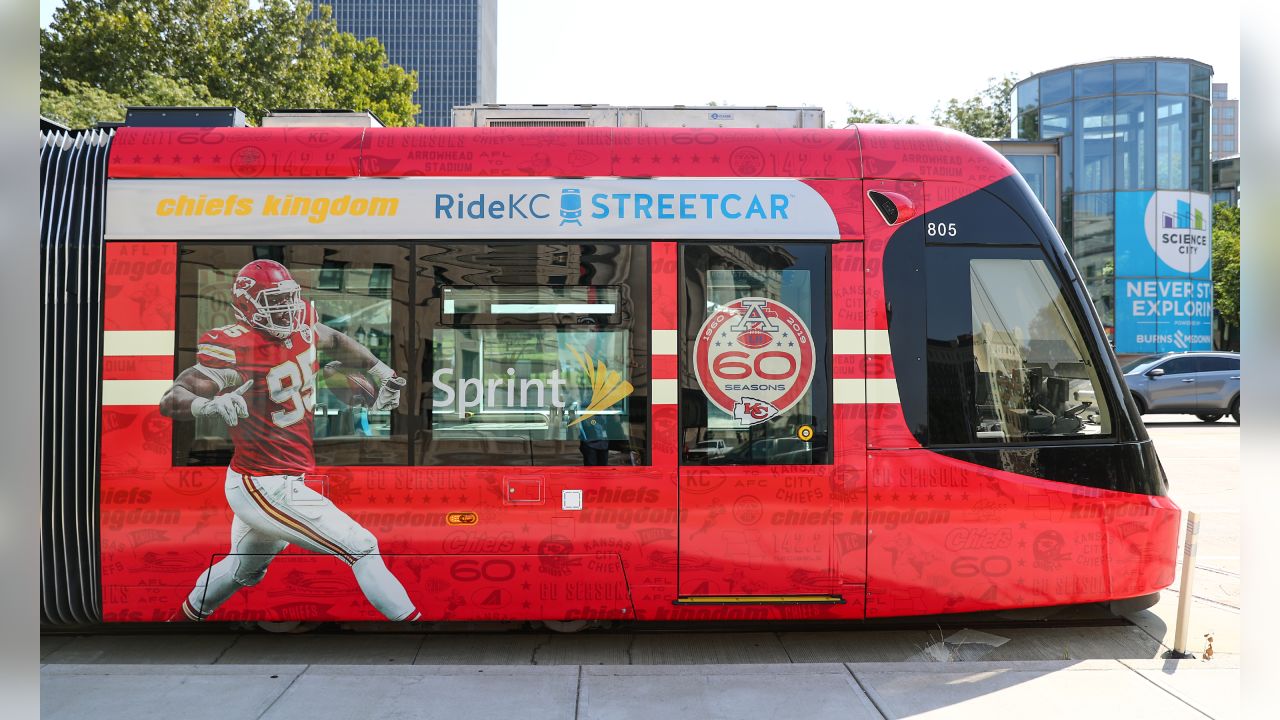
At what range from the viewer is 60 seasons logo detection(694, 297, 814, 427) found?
5062 millimetres

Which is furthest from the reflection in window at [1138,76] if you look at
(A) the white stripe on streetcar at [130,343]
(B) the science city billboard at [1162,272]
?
(A) the white stripe on streetcar at [130,343]

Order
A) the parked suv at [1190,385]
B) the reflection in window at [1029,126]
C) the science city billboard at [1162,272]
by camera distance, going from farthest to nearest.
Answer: the reflection in window at [1029,126]
the science city billboard at [1162,272]
the parked suv at [1190,385]

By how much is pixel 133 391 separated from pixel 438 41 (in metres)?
114

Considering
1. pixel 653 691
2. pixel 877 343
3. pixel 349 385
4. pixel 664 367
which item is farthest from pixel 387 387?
pixel 877 343

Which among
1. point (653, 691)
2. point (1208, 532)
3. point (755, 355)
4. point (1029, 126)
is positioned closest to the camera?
point (653, 691)

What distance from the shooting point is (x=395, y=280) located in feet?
16.7

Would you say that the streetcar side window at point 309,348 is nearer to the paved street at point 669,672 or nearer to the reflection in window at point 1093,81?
the paved street at point 669,672

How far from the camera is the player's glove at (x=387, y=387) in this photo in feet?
16.5

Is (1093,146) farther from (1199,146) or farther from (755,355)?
(755,355)

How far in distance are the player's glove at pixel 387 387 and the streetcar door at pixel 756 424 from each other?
1.65m

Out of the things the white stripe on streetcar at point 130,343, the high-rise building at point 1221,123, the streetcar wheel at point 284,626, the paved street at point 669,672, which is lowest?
the paved street at point 669,672

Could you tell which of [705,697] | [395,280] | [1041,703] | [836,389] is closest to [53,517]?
[395,280]

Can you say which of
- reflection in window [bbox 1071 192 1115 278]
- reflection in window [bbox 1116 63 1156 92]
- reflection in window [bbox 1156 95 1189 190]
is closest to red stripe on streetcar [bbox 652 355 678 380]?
reflection in window [bbox 1071 192 1115 278]

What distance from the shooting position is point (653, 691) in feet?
14.9
